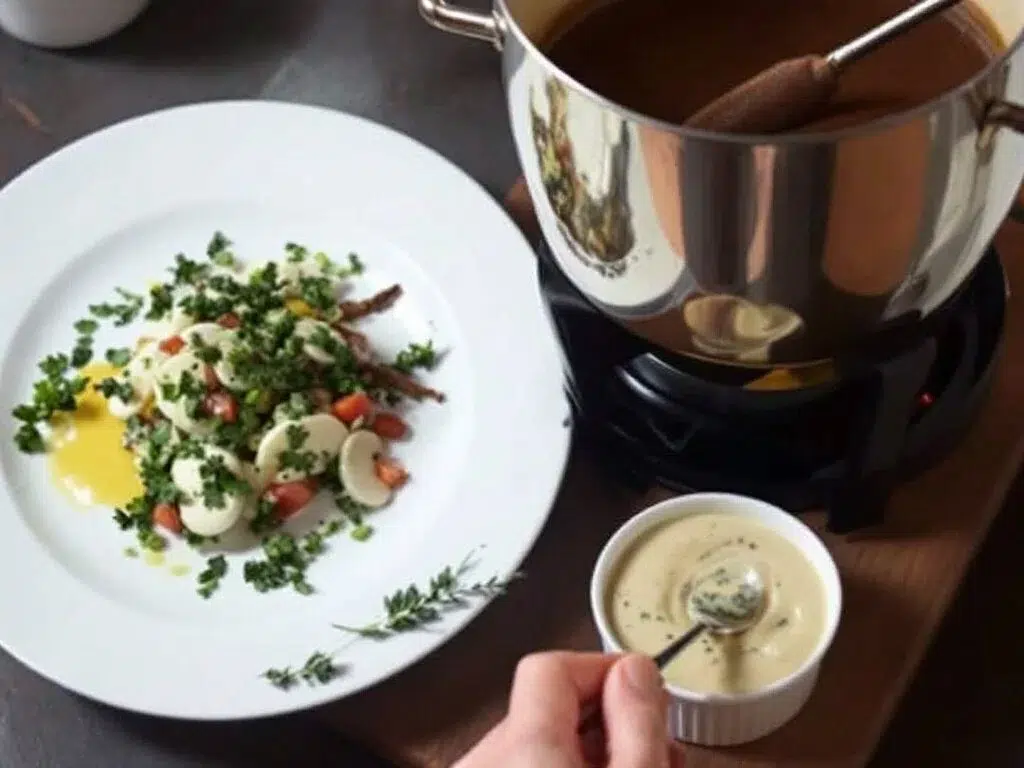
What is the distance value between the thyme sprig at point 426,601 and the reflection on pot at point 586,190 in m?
0.18

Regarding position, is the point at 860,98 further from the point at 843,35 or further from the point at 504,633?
the point at 504,633

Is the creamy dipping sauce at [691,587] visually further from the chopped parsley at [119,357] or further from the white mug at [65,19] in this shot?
the white mug at [65,19]

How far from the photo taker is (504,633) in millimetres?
824

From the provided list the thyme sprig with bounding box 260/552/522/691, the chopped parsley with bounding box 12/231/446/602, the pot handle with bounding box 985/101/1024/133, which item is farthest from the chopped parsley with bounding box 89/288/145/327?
the pot handle with bounding box 985/101/1024/133

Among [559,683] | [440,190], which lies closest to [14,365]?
[440,190]

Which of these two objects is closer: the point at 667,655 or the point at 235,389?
the point at 667,655

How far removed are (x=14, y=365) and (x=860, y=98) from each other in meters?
0.50

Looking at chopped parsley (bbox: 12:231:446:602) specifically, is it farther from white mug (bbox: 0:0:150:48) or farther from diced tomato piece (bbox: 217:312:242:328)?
white mug (bbox: 0:0:150:48)

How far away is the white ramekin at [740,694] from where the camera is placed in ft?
2.38

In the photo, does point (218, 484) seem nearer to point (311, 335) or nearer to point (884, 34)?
point (311, 335)

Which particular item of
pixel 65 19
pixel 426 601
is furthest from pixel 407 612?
pixel 65 19

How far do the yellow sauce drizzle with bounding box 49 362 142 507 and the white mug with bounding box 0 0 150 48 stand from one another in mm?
340

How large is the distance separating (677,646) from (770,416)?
13cm

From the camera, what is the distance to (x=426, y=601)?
2.63 feet
